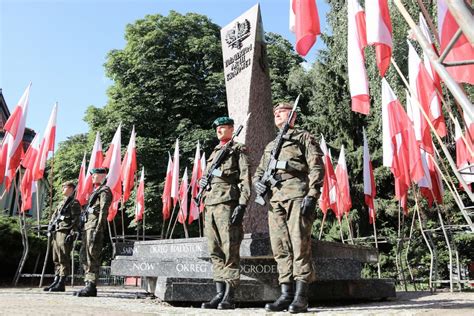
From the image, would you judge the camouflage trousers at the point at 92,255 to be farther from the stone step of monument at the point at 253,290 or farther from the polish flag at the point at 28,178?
the polish flag at the point at 28,178

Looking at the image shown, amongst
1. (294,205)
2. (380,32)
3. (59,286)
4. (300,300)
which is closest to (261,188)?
(294,205)

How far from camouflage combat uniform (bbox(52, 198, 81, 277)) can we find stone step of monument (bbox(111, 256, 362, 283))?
7.55 ft

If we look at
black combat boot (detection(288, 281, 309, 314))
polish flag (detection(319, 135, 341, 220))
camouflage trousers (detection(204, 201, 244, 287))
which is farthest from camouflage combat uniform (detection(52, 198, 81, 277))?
polish flag (detection(319, 135, 341, 220))

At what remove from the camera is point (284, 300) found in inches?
149

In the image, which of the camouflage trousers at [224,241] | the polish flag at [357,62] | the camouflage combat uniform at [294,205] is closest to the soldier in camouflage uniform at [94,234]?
the camouflage trousers at [224,241]

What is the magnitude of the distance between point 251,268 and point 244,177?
101cm

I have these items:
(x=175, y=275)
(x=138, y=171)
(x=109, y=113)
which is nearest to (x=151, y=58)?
(x=109, y=113)

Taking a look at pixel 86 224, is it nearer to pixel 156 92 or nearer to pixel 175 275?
pixel 175 275

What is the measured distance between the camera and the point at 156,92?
65.6 ft

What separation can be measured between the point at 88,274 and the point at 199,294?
2.29 m

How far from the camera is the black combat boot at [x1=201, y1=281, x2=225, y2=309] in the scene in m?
4.13

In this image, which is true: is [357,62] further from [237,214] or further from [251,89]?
[237,214]

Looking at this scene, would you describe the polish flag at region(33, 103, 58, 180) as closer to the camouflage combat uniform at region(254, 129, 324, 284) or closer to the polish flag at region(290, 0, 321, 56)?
the polish flag at region(290, 0, 321, 56)

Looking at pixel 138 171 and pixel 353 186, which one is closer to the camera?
pixel 353 186
